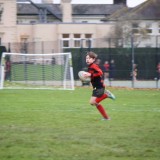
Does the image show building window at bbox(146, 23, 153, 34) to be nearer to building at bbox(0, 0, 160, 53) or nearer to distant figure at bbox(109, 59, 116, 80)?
building at bbox(0, 0, 160, 53)

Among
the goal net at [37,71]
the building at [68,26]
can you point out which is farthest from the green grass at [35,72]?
the building at [68,26]

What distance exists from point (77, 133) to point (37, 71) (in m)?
21.8

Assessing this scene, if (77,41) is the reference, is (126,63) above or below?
below

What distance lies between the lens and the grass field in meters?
9.13

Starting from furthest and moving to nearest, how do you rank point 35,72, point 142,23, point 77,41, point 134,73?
point 142,23, point 77,41, point 134,73, point 35,72

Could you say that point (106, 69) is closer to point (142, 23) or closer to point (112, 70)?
point (112, 70)

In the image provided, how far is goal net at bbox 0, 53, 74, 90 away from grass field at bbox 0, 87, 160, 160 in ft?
44.0

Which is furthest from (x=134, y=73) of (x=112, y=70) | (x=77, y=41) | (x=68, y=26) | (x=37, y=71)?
(x=68, y=26)

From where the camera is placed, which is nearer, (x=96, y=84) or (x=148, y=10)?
(x=96, y=84)

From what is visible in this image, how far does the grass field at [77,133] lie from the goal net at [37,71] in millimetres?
13398

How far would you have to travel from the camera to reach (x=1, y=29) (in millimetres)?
66812

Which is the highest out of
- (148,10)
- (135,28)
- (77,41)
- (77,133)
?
(148,10)

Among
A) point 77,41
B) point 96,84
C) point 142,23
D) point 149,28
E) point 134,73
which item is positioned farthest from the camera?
point 142,23

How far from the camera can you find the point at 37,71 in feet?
108
